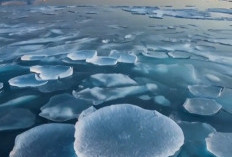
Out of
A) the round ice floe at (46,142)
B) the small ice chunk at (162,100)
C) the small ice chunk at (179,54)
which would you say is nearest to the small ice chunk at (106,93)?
the small ice chunk at (162,100)

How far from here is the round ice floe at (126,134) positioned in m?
1.30

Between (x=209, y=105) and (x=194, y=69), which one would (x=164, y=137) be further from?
→ (x=194, y=69)

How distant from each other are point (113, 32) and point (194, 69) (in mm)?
1681

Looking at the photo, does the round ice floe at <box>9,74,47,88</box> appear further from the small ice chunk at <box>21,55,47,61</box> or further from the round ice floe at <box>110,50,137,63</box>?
the round ice floe at <box>110,50,137,63</box>

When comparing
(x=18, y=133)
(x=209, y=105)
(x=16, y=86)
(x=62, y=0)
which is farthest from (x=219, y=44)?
(x=62, y=0)

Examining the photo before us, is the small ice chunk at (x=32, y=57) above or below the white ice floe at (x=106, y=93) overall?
below

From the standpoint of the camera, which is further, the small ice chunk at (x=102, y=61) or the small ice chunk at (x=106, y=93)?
the small ice chunk at (x=102, y=61)

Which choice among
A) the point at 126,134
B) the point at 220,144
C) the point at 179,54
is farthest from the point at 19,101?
the point at 179,54

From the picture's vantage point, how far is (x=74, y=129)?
1535mm

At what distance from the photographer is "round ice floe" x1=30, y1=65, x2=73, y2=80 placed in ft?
7.47

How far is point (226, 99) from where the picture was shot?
6.42 feet

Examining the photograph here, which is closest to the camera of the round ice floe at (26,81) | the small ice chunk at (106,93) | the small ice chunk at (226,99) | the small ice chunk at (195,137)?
the small ice chunk at (195,137)

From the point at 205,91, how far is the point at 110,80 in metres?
0.75

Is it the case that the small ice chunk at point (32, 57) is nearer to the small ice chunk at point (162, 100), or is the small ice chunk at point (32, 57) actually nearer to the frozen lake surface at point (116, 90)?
the frozen lake surface at point (116, 90)
